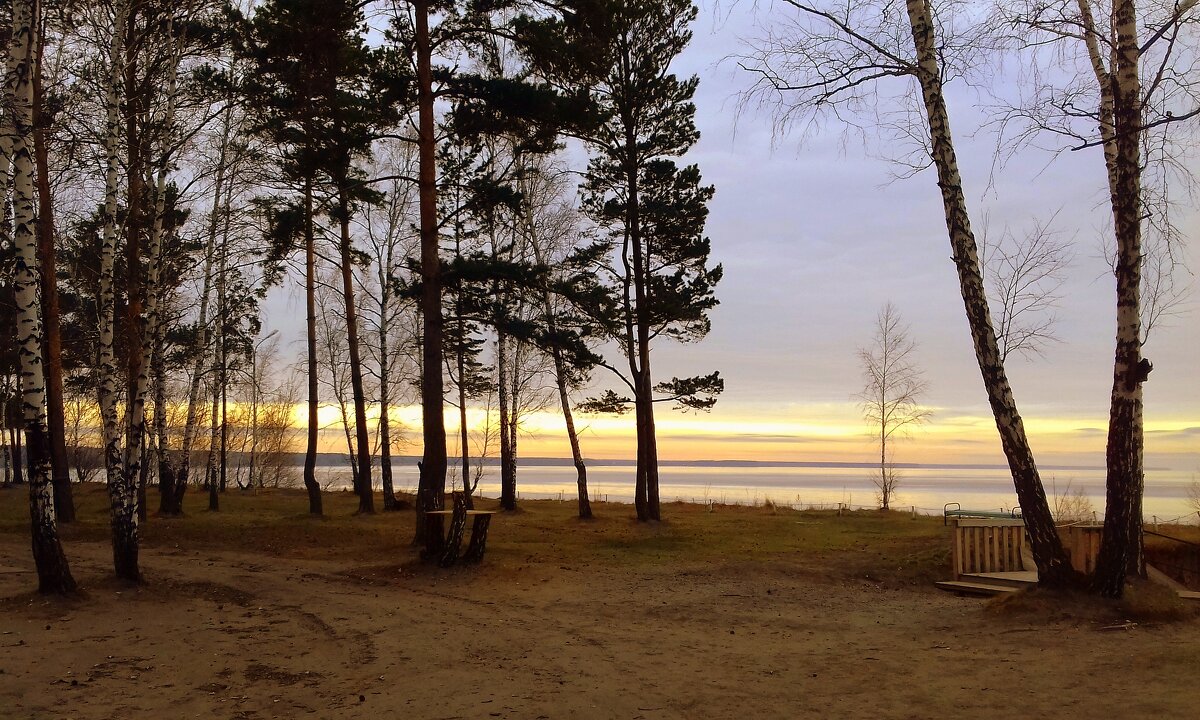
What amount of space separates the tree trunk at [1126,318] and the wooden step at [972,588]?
2083 mm

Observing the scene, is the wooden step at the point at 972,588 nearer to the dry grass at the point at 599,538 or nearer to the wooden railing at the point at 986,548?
the wooden railing at the point at 986,548

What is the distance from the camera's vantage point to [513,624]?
8.66 m

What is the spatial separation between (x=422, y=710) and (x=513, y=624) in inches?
119

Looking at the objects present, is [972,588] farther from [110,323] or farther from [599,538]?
[110,323]

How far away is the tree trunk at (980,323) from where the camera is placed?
893 cm

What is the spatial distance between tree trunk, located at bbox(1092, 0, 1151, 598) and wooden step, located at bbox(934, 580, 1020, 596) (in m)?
2.08

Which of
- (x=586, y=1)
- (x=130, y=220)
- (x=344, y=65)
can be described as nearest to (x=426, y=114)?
(x=344, y=65)

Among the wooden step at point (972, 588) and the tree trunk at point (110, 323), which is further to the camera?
the wooden step at point (972, 588)

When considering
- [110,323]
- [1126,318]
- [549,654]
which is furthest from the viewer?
[110,323]

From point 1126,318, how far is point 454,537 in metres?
8.93

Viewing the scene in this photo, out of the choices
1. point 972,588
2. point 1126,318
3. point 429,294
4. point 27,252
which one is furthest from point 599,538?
point 27,252

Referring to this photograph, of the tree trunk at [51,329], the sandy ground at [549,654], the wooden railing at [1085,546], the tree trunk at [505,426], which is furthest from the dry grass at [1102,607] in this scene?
the tree trunk at [505,426]

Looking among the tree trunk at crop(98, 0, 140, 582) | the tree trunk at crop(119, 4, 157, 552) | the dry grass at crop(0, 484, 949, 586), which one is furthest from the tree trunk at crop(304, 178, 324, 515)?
the tree trunk at crop(98, 0, 140, 582)

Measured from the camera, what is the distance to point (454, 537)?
11992mm
